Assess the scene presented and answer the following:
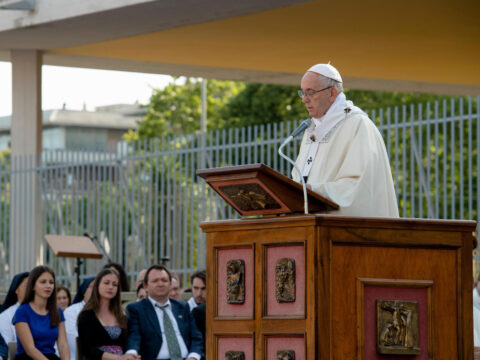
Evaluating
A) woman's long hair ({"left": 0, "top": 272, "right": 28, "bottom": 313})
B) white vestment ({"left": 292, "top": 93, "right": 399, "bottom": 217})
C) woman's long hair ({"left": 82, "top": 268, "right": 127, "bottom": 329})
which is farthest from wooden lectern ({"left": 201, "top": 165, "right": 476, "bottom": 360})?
woman's long hair ({"left": 0, "top": 272, "right": 28, "bottom": 313})

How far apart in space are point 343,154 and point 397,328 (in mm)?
1179

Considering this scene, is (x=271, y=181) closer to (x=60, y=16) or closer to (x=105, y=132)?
(x=60, y=16)

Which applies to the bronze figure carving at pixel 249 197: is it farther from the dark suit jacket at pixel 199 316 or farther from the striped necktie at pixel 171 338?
the dark suit jacket at pixel 199 316

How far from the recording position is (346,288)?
5852 mm

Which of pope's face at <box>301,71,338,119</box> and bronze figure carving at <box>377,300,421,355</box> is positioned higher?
pope's face at <box>301,71,338,119</box>

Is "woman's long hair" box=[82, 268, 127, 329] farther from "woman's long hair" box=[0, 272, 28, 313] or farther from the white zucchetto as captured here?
the white zucchetto

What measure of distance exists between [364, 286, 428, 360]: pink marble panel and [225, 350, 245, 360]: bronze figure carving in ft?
→ 2.30

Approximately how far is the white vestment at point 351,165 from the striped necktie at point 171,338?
15.4ft

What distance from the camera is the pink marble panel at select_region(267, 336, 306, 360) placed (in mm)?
5836

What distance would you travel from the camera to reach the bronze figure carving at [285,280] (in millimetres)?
5910

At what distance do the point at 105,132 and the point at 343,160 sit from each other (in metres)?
93.1

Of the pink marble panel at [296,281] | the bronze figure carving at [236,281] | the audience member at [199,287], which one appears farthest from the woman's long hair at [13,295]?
the pink marble panel at [296,281]

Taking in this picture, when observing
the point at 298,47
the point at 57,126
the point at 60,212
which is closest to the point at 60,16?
the point at 60,212

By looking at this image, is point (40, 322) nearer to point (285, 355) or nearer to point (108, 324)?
point (108, 324)
